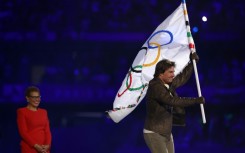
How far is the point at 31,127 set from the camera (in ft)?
16.7

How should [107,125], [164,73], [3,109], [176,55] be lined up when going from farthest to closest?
[3,109]
[107,125]
[176,55]
[164,73]

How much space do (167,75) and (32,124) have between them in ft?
4.47

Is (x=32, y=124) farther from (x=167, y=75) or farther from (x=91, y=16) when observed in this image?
(x=91, y=16)

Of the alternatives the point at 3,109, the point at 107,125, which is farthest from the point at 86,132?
the point at 3,109

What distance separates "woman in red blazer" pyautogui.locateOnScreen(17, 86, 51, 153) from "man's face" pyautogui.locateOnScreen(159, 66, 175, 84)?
47.2 inches

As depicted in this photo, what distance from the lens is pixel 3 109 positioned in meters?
10.3

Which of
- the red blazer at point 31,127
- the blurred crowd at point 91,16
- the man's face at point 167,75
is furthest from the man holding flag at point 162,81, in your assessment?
the blurred crowd at point 91,16

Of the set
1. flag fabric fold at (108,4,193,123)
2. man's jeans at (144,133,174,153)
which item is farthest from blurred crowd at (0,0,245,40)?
man's jeans at (144,133,174,153)

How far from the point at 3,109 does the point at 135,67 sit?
5479 millimetres

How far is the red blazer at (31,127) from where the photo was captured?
5.03m

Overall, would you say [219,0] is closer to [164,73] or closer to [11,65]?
[11,65]

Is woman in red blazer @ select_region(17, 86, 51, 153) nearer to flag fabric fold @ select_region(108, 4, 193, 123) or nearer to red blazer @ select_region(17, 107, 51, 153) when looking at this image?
red blazer @ select_region(17, 107, 51, 153)

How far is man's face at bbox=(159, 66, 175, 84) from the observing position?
14.9ft

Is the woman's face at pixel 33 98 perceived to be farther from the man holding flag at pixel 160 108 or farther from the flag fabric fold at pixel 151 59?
the man holding flag at pixel 160 108
